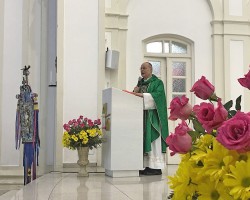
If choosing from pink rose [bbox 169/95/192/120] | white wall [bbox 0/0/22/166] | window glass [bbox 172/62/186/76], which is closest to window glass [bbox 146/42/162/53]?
window glass [bbox 172/62/186/76]

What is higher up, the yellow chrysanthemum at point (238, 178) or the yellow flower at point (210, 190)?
the yellow chrysanthemum at point (238, 178)

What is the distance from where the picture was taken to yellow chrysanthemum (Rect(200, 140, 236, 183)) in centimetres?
78

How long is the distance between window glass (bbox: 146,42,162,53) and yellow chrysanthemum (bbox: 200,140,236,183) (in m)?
8.79

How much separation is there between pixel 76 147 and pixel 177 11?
185 inches

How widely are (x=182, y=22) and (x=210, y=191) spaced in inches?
352

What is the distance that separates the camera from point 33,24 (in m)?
8.70

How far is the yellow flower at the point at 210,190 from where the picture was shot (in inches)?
31.5

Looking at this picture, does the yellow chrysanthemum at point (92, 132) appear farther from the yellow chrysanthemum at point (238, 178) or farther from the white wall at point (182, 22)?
the yellow chrysanthemum at point (238, 178)

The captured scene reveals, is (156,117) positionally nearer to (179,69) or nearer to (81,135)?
(81,135)

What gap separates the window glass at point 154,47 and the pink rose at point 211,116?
28.7 feet

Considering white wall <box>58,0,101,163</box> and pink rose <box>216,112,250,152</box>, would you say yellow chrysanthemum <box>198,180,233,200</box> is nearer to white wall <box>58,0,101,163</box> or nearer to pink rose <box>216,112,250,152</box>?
pink rose <box>216,112,250,152</box>

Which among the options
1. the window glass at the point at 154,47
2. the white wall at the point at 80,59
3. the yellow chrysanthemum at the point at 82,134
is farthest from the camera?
the window glass at the point at 154,47

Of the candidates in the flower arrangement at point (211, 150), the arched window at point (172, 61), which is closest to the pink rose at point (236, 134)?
the flower arrangement at point (211, 150)

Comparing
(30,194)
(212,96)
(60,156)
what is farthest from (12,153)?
(212,96)
